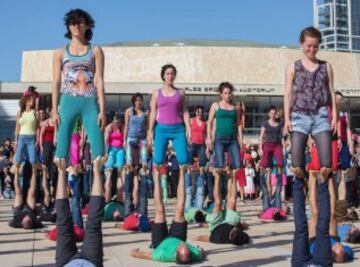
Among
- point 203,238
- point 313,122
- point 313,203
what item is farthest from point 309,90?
point 203,238

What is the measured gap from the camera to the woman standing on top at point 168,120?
25.1ft

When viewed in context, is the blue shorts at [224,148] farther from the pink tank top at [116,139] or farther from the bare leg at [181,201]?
the pink tank top at [116,139]

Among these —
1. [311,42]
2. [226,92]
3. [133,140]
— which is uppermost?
[226,92]

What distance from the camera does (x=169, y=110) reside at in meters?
7.79

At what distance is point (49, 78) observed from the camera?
60.7m

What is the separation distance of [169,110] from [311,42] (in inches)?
89.6

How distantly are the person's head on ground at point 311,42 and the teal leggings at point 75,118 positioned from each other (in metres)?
2.12

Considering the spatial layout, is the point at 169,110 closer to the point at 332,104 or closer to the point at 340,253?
the point at 332,104

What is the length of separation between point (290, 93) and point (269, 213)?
20.0 ft

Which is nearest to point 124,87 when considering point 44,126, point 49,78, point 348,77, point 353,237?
point 49,78

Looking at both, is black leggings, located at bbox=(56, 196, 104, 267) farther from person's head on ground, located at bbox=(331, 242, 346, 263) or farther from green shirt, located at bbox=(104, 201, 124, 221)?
green shirt, located at bbox=(104, 201, 124, 221)

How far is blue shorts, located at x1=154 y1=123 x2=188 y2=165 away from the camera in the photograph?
7605 millimetres

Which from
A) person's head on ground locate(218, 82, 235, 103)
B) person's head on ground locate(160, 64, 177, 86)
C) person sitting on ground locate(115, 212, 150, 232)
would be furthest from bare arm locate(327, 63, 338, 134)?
person sitting on ground locate(115, 212, 150, 232)

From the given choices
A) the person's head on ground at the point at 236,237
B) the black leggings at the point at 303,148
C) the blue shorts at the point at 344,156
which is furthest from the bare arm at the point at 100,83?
the blue shorts at the point at 344,156
